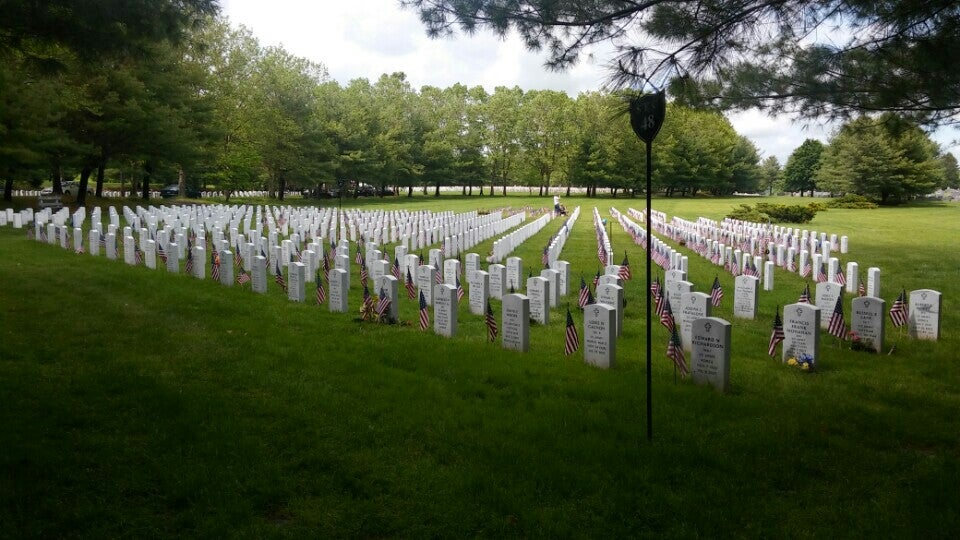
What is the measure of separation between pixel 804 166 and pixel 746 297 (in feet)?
316

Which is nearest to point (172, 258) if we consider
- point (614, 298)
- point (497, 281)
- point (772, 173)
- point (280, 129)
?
point (497, 281)

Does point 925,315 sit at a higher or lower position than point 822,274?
lower

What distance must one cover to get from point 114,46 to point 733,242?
18.9 meters

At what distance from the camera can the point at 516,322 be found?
873cm

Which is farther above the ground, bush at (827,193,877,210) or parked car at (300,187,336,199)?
parked car at (300,187,336,199)

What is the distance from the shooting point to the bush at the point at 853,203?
5381cm

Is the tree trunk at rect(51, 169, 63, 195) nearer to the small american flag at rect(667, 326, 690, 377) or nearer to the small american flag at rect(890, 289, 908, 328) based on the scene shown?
the small american flag at rect(667, 326, 690, 377)

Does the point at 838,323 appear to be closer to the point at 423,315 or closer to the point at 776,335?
the point at 776,335

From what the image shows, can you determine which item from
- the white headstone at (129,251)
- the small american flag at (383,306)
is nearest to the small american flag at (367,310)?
the small american flag at (383,306)

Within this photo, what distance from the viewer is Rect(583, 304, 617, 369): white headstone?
25.8 feet

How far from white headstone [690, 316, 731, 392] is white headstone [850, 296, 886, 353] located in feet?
10.4

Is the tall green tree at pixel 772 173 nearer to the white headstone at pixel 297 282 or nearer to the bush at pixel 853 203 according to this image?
the bush at pixel 853 203

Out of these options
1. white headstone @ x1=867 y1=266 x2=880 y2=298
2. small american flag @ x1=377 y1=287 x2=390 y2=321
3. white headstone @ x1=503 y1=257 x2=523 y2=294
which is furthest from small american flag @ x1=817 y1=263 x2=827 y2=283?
small american flag @ x1=377 y1=287 x2=390 y2=321

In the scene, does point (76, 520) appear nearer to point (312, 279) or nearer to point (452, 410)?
point (452, 410)
